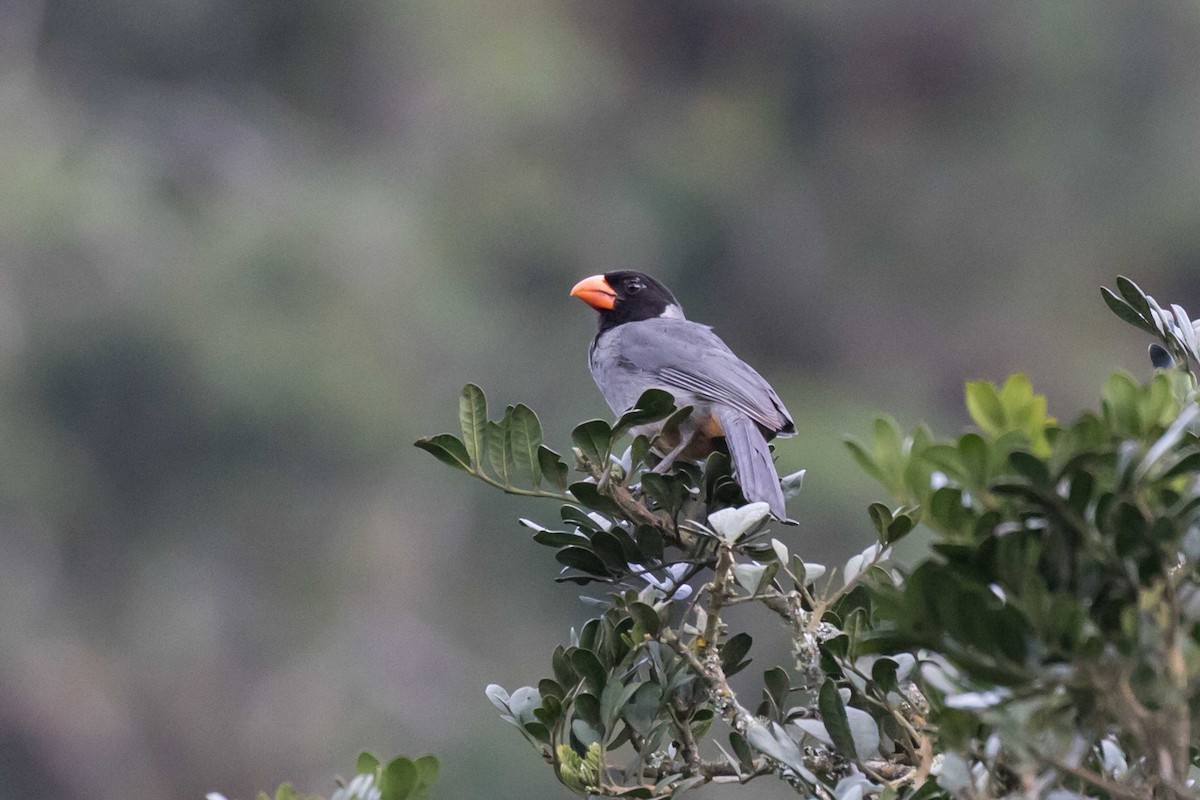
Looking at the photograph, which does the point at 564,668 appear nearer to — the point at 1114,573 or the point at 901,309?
the point at 1114,573

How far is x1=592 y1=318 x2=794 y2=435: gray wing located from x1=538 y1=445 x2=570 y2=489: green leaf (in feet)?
5.37

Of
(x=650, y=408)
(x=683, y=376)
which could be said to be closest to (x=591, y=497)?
(x=650, y=408)

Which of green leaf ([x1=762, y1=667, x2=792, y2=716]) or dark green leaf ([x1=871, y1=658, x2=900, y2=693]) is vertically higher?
green leaf ([x1=762, y1=667, x2=792, y2=716])

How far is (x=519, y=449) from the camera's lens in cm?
201

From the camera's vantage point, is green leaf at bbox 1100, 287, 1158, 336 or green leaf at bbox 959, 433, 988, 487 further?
green leaf at bbox 1100, 287, 1158, 336

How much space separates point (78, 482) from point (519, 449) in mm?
12244

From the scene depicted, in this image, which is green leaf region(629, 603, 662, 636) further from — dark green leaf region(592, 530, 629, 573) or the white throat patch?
the white throat patch

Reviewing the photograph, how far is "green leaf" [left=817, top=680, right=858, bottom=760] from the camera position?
1.72 meters

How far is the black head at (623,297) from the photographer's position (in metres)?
5.04

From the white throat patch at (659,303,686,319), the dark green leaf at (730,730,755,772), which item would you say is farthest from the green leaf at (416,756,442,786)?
the white throat patch at (659,303,686,319)

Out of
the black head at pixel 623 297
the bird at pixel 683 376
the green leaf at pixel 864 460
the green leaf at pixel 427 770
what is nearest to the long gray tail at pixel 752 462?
the bird at pixel 683 376

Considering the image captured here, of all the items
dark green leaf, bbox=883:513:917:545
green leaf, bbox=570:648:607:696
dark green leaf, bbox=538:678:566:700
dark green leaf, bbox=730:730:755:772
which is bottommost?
dark green leaf, bbox=730:730:755:772

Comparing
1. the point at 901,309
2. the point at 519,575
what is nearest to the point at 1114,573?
the point at 519,575

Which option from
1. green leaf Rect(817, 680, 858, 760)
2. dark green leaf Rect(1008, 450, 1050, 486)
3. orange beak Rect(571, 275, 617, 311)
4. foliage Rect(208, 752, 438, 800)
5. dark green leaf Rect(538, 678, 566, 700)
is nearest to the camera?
dark green leaf Rect(1008, 450, 1050, 486)
